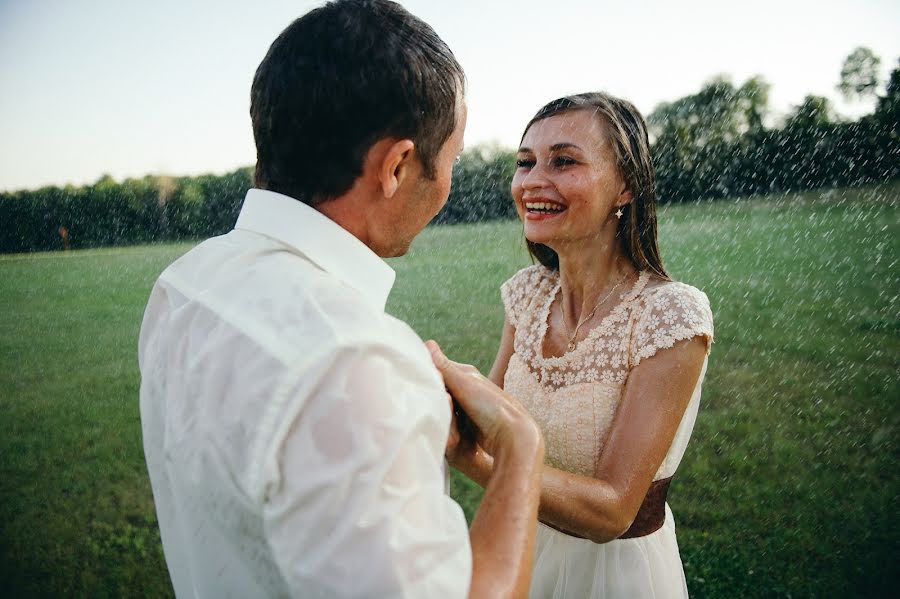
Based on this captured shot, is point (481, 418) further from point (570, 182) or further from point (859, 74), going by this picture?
point (859, 74)

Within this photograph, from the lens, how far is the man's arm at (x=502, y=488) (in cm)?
100

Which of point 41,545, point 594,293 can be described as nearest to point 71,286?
point 41,545

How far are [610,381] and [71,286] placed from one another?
9246mm

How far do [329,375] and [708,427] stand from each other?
5.53 metres

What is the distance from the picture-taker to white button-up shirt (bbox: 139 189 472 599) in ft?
2.67

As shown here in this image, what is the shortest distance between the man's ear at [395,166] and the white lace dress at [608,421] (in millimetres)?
1236

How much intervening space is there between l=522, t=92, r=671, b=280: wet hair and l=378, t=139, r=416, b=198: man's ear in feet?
4.60

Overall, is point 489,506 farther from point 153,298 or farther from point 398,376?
point 153,298

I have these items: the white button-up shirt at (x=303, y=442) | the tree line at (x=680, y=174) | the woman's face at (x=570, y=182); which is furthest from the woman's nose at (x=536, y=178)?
the tree line at (x=680, y=174)

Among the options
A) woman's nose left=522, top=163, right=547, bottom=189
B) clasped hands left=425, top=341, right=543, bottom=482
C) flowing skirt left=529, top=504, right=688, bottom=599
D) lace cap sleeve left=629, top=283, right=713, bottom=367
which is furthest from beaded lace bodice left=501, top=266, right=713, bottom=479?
clasped hands left=425, top=341, right=543, bottom=482

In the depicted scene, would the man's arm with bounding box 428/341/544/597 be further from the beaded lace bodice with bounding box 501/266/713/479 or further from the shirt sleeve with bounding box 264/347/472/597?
the beaded lace bodice with bounding box 501/266/713/479

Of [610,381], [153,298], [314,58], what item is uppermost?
[314,58]

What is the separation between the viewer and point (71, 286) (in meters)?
8.76

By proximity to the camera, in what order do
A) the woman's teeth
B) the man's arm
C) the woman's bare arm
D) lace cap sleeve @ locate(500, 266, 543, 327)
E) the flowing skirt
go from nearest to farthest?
the man's arm < the woman's bare arm < the flowing skirt < the woman's teeth < lace cap sleeve @ locate(500, 266, 543, 327)
